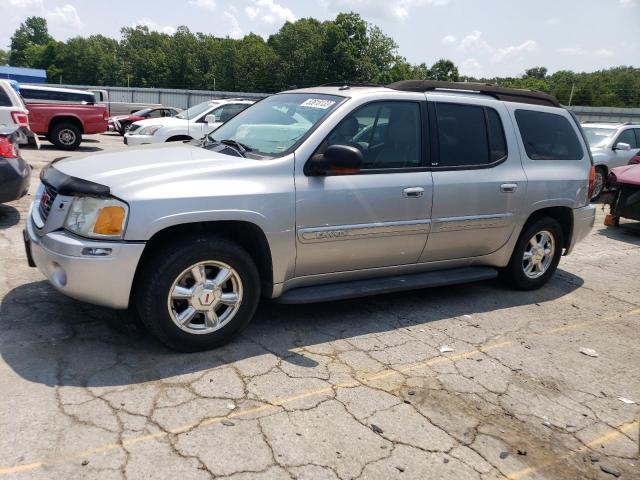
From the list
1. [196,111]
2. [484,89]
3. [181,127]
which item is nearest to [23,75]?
[196,111]

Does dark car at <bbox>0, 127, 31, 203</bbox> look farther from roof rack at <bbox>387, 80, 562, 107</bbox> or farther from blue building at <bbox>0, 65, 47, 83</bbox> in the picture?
blue building at <bbox>0, 65, 47, 83</bbox>

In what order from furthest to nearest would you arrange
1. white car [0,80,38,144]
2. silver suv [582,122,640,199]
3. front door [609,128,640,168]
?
front door [609,128,640,168] < silver suv [582,122,640,199] < white car [0,80,38,144]

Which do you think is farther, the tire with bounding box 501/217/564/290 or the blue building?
the blue building

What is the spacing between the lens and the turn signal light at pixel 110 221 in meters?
3.23

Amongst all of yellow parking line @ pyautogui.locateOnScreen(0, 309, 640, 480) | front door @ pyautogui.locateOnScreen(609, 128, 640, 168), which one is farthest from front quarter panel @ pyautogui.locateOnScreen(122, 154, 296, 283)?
front door @ pyautogui.locateOnScreen(609, 128, 640, 168)

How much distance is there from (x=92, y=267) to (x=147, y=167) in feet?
2.49

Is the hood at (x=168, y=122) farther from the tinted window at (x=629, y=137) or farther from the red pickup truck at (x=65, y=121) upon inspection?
the tinted window at (x=629, y=137)

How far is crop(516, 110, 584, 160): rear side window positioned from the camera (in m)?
5.11

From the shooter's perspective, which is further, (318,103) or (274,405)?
(318,103)

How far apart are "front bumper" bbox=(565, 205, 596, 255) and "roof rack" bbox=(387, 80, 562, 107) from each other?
1.14m

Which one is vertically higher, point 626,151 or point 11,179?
point 626,151

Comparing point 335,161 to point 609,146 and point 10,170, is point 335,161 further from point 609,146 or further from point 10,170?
point 609,146

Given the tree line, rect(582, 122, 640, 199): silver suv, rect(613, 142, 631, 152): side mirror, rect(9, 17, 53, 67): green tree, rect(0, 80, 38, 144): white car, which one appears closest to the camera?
rect(0, 80, 38, 144): white car

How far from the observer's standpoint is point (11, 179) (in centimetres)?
621
